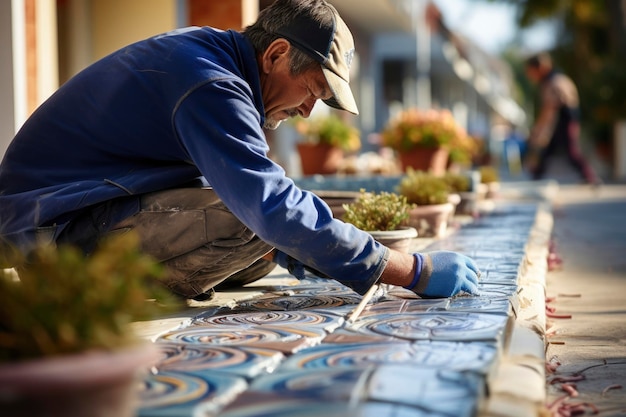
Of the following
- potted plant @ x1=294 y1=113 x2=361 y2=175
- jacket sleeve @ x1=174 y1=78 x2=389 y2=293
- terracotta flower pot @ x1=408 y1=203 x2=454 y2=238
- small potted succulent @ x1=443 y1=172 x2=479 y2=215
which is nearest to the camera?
jacket sleeve @ x1=174 y1=78 x2=389 y2=293

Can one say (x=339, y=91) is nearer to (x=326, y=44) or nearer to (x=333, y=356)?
(x=326, y=44)

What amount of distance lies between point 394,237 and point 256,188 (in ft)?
4.58

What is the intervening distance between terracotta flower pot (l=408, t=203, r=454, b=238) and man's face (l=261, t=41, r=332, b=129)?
7.82 feet

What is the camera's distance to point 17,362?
1.66 m

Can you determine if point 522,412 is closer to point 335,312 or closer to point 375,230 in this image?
point 335,312

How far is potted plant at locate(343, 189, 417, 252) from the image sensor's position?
4.00 m

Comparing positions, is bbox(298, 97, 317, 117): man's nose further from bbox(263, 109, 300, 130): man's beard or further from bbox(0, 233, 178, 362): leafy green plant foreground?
bbox(0, 233, 178, 362): leafy green plant foreground

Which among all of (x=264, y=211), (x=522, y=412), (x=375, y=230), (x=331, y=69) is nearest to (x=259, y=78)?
(x=331, y=69)

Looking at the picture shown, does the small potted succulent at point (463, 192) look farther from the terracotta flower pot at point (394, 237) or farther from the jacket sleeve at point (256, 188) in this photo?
the jacket sleeve at point (256, 188)

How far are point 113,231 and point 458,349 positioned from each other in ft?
4.43

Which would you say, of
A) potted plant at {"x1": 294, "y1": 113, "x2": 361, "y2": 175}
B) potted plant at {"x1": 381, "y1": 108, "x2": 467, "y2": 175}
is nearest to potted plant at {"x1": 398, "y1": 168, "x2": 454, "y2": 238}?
potted plant at {"x1": 381, "y1": 108, "x2": 467, "y2": 175}

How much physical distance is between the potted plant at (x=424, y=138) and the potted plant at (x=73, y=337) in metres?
8.79

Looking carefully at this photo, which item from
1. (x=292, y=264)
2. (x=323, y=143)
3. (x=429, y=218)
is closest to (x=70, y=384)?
(x=292, y=264)

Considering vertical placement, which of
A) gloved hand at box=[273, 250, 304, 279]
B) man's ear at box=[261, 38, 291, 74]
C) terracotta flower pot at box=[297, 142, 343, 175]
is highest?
man's ear at box=[261, 38, 291, 74]
